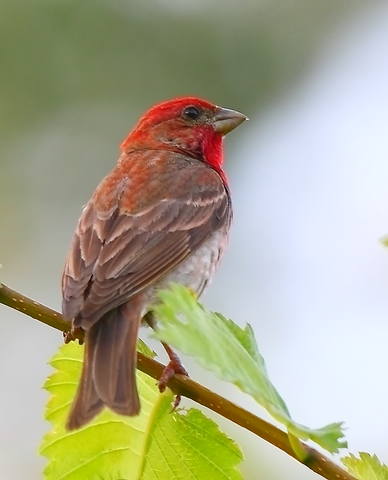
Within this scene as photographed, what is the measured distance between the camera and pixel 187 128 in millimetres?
5766

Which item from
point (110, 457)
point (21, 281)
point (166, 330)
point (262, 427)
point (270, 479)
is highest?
point (166, 330)

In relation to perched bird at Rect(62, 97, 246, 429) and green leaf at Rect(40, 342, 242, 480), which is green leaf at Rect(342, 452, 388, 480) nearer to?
green leaf at Rect(40, 342, 242, 480)

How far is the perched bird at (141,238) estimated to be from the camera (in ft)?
10.6

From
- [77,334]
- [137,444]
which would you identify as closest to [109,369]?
[137,444]

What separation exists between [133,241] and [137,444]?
4.09 feet

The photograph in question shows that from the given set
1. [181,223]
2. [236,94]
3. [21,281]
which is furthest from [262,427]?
[236,94]

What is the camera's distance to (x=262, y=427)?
248cm

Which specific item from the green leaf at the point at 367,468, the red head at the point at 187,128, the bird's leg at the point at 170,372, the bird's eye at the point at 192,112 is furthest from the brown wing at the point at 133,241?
the green leaf at the point at 367,468

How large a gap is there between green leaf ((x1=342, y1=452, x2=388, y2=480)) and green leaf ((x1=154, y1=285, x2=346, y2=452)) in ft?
0.77

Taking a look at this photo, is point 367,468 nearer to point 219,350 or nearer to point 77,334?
point 219,350

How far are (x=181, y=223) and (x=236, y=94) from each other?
20.7ft

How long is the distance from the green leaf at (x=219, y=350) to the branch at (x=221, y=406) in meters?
0.12

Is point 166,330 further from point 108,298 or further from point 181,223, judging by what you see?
point 181,223

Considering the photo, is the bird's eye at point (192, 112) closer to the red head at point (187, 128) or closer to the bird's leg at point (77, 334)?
the red head at point (187, 128)
